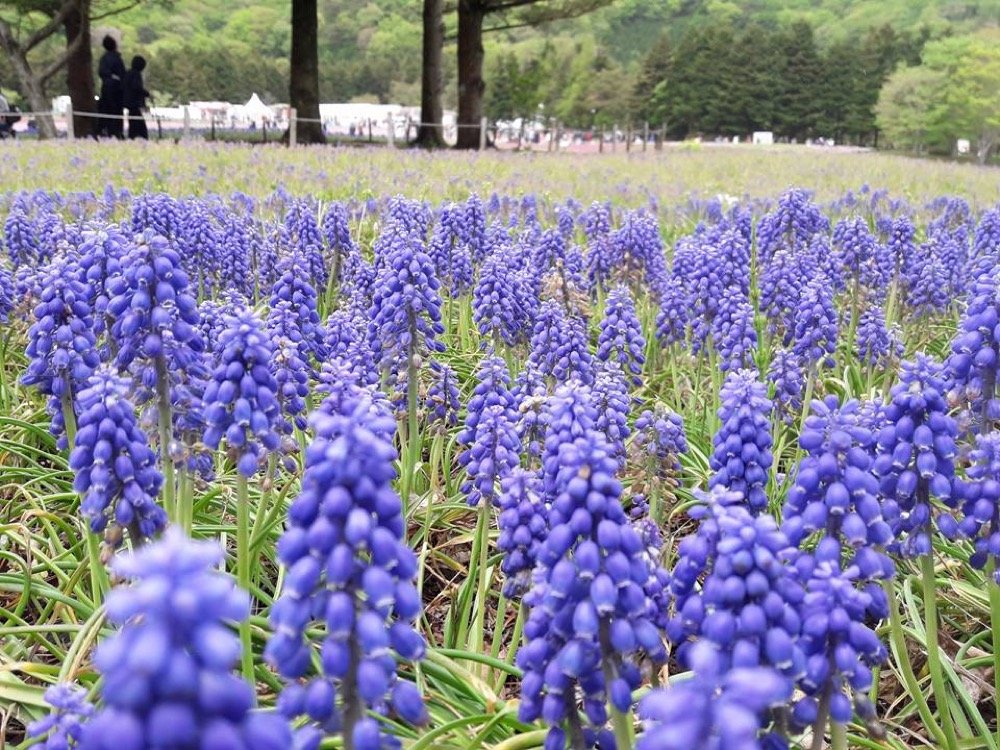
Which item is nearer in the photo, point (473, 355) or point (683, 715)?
point (683, 715)

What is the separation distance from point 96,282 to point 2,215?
6.60 m

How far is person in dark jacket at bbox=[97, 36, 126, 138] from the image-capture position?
29172mm

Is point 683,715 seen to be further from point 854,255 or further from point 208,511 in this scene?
point 854,255

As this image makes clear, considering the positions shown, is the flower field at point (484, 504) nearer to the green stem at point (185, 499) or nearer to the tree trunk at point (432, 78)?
the green stem at point (185, 499)

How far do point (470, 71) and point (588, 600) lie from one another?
3610 centimetres

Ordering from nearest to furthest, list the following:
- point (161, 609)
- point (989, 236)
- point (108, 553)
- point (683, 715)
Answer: point (161, 609) < point (683, 715) < point (108, 553) < point (989, 236)

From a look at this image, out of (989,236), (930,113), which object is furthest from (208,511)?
(930,113)

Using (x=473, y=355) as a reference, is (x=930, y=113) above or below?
above

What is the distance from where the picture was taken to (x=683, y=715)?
4.12 feet

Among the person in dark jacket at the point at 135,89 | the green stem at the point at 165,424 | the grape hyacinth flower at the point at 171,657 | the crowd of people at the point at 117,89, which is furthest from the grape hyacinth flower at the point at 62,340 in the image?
the person in dark jacket at the point at 135,89

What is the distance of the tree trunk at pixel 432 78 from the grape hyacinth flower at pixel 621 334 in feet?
91.7

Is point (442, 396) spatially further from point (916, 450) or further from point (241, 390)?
point (916, 450)

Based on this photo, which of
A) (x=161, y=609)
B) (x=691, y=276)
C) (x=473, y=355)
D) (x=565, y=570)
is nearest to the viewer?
(x=161, y=609)

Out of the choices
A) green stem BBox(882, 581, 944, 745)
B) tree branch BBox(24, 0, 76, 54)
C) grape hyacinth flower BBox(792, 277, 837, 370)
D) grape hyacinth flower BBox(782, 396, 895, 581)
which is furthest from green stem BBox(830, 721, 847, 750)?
tree branch BBox(24, 0, 76, 54)
